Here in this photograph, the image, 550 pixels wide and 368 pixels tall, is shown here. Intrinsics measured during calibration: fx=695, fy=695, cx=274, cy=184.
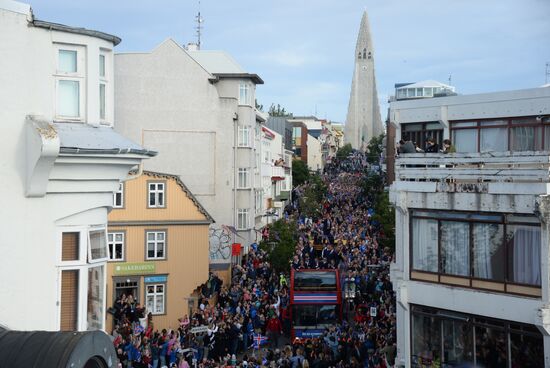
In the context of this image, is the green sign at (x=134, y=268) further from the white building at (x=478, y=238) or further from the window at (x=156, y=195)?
the white building at (x=478, y=238)

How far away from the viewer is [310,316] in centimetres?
2933

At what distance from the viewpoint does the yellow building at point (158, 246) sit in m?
32.2

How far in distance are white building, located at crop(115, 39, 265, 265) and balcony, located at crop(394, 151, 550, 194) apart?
83.2 ft

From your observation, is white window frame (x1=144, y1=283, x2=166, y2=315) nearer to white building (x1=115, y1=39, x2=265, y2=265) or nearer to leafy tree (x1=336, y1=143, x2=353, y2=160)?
white building (x1=115, y1=39, x2=265, y2=265)

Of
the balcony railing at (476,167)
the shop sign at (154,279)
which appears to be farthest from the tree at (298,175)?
the balcony railing at (476,167)

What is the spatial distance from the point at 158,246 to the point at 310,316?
8410mm

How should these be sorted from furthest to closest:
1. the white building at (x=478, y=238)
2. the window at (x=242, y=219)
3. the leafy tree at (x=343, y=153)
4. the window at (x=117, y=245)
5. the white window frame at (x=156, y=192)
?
the leafy tree at (x=343, y=153)
the window at (x=242, y=219)
the white window frame at (x=156, y=192)
the window at (x=117, y=245)
the white building at (x=478, y=238)

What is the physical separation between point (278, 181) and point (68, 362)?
69207 mm

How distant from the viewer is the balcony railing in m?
16.0

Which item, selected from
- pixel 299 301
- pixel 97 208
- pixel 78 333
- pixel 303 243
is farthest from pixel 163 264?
pixel 78 333

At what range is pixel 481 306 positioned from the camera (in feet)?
54.5

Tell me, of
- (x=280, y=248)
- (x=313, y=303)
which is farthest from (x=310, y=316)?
(x=280, y=248)

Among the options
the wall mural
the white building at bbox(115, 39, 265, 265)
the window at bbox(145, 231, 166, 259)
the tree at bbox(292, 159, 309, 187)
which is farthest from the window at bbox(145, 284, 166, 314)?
the tree at bbox(292, 159, 309, 187)

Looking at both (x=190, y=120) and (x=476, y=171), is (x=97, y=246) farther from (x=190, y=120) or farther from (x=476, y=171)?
(x=190, y=120)
